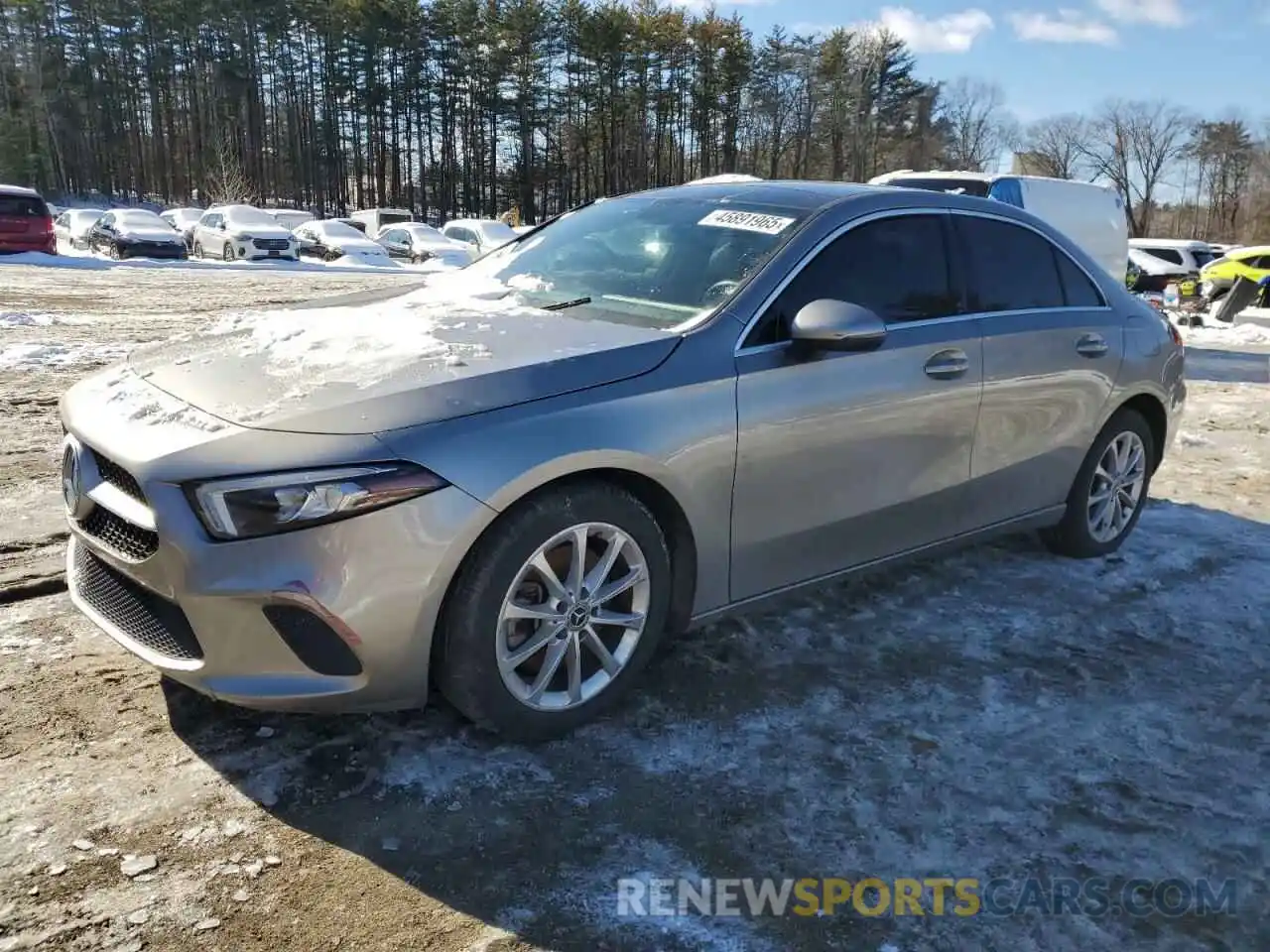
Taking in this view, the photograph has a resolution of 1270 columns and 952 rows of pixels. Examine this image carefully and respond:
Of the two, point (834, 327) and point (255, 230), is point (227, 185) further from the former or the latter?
point (834, 327)

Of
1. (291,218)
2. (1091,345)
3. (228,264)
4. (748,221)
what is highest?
(291,218)

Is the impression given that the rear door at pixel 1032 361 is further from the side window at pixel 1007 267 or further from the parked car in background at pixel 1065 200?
the parked car in background at pixel 1065 200

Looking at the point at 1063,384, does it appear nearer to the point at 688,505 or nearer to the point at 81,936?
the point at 688,505

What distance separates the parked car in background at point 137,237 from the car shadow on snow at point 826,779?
28.7 metres

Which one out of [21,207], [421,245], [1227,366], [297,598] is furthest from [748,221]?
[421,245]

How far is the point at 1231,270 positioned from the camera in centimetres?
1981

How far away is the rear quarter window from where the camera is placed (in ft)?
76.9

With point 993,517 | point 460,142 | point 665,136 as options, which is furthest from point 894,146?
point 993,517

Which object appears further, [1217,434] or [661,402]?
[1217,434]

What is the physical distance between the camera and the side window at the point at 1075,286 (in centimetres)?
455

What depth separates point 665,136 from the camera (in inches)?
2712

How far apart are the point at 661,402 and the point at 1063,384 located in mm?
2278

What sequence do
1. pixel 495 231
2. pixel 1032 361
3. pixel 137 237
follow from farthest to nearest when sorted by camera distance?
pixel 495 231, pixel 137 237, pixel 1032 361

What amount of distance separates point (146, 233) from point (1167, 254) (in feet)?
95.9
